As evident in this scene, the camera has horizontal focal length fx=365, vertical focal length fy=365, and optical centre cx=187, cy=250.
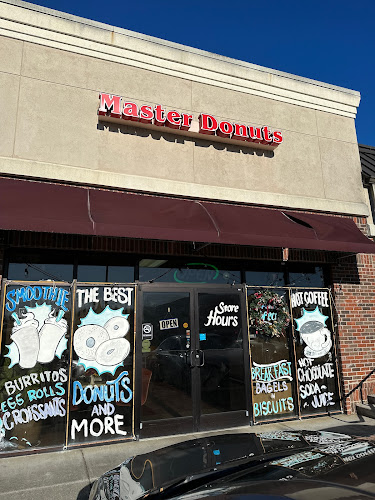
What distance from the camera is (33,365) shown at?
5223 millimetres

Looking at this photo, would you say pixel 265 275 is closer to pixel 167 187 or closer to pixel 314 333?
pixel 314 333

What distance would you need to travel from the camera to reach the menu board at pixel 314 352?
685 centimetres

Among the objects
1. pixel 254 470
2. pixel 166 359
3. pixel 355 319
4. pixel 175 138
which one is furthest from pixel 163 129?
pixel 254 470

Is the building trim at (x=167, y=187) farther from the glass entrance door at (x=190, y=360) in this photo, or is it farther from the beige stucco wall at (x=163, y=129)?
the glass entrance door at (x=190, y=360)

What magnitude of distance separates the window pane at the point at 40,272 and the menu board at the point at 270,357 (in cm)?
324

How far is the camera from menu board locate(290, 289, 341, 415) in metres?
6.85

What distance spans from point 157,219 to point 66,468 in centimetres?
352

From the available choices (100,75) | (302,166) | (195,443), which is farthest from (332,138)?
(195,443)

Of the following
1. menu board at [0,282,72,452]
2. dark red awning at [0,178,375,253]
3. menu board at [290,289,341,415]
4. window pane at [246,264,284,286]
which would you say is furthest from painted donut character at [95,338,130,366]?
menu board at [290,289,341,415]

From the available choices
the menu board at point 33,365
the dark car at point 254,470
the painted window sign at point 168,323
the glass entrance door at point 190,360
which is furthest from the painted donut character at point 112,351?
the dark car at point 254,470

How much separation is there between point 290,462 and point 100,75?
640 cm

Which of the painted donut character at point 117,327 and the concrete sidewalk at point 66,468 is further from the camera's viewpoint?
the painted donut character at point 117,327

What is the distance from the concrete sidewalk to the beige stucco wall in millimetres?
4010

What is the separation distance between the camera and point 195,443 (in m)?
3.18
